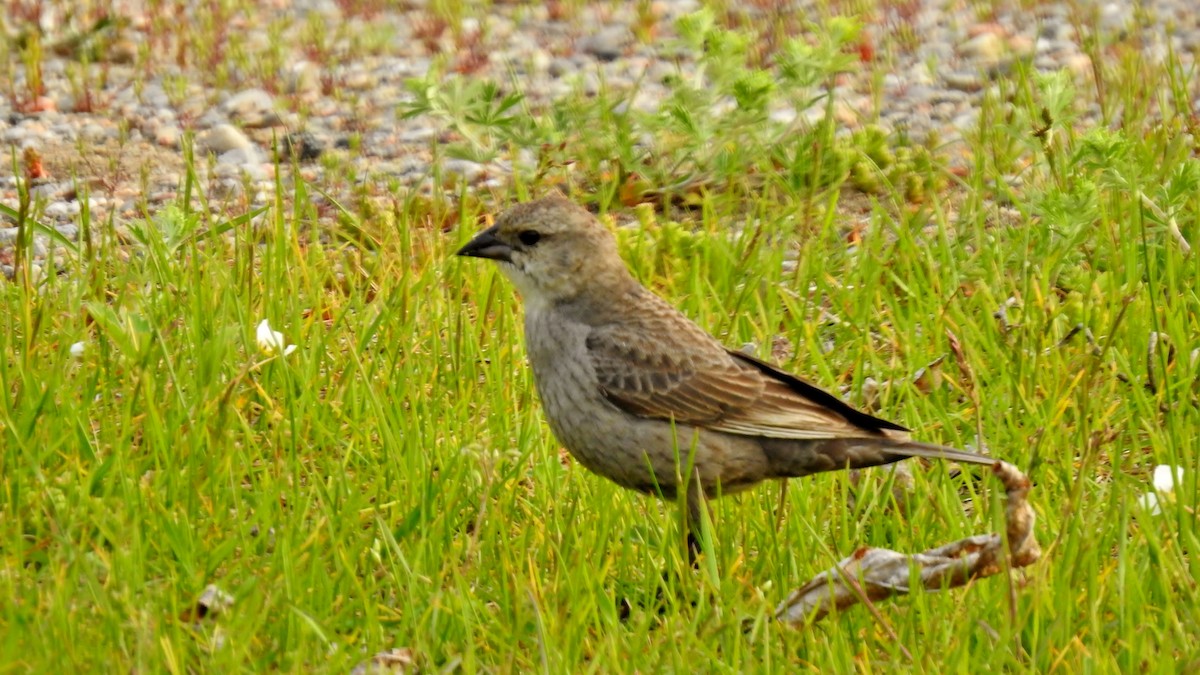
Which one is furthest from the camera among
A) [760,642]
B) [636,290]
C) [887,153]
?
[887,153]

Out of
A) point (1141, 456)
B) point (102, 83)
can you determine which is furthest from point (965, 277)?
point (102, 83)

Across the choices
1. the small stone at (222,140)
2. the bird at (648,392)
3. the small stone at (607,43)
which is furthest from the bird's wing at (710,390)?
the small stone at (607,43)

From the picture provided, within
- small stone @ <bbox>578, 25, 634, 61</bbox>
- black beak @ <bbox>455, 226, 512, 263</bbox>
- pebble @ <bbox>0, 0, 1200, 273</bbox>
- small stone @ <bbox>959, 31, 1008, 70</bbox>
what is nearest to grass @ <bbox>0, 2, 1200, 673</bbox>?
black beak @ <bbox>455, 226, 512, 263</bbox>

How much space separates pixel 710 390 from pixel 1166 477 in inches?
49.9

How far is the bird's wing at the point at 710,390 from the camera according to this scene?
4.99m

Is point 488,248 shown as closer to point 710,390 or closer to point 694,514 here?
point 710,390

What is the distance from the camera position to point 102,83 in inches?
356

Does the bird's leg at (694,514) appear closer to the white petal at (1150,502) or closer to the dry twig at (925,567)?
the dry twig at (925,567)

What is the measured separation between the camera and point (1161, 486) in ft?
15.2

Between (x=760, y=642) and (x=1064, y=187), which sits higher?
(x=1064, y=187)

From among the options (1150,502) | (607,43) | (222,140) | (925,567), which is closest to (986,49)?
(607,43)

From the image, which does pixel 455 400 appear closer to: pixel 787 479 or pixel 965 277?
pixel 787 479

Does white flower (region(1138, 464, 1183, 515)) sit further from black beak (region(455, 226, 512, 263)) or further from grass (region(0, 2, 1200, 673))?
black beak (region(455, 226, 512, 263))

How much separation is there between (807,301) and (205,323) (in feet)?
6.65
